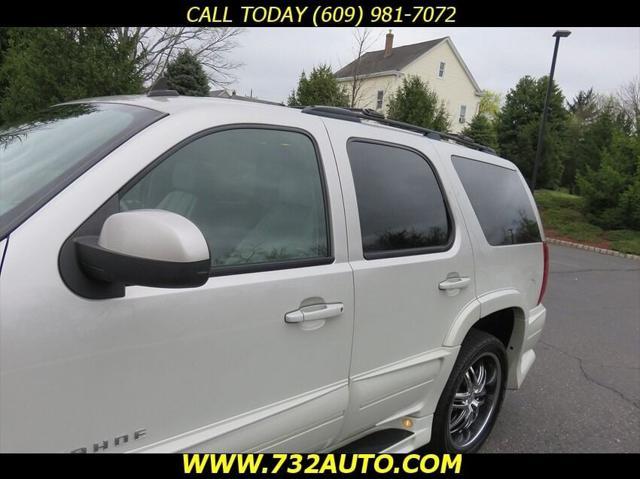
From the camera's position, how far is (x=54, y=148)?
1680 mm

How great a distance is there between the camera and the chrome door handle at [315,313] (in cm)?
180

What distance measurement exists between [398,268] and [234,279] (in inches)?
35.0

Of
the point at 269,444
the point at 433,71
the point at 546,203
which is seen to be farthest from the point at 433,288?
the point at 433,71

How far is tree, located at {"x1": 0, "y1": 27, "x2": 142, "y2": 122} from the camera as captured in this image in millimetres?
8531

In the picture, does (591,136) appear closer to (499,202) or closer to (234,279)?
(499,202)

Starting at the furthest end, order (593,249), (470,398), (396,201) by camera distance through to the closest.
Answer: (593,249) < (470,398) < (396,201)

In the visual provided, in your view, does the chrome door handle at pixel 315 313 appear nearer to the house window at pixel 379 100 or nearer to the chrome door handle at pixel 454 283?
the chrome door handle at pixel 454 283

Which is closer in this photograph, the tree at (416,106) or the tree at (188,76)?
the tree at (188,76)

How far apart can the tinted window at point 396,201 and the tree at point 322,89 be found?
51.8 ft

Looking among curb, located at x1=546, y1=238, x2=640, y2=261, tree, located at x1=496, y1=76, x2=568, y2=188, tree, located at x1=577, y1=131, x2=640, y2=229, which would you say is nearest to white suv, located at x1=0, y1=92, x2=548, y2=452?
curb, located at x1=546, y1=238, x2=640, y2=261

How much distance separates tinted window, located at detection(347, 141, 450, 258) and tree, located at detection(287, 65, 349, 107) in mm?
15787

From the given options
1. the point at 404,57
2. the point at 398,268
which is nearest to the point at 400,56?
the point at 404,57

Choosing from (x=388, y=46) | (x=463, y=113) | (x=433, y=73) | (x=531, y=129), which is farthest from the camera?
(x=463, y=113)

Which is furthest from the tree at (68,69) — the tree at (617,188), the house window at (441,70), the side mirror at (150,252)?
the house window at (441,70)
